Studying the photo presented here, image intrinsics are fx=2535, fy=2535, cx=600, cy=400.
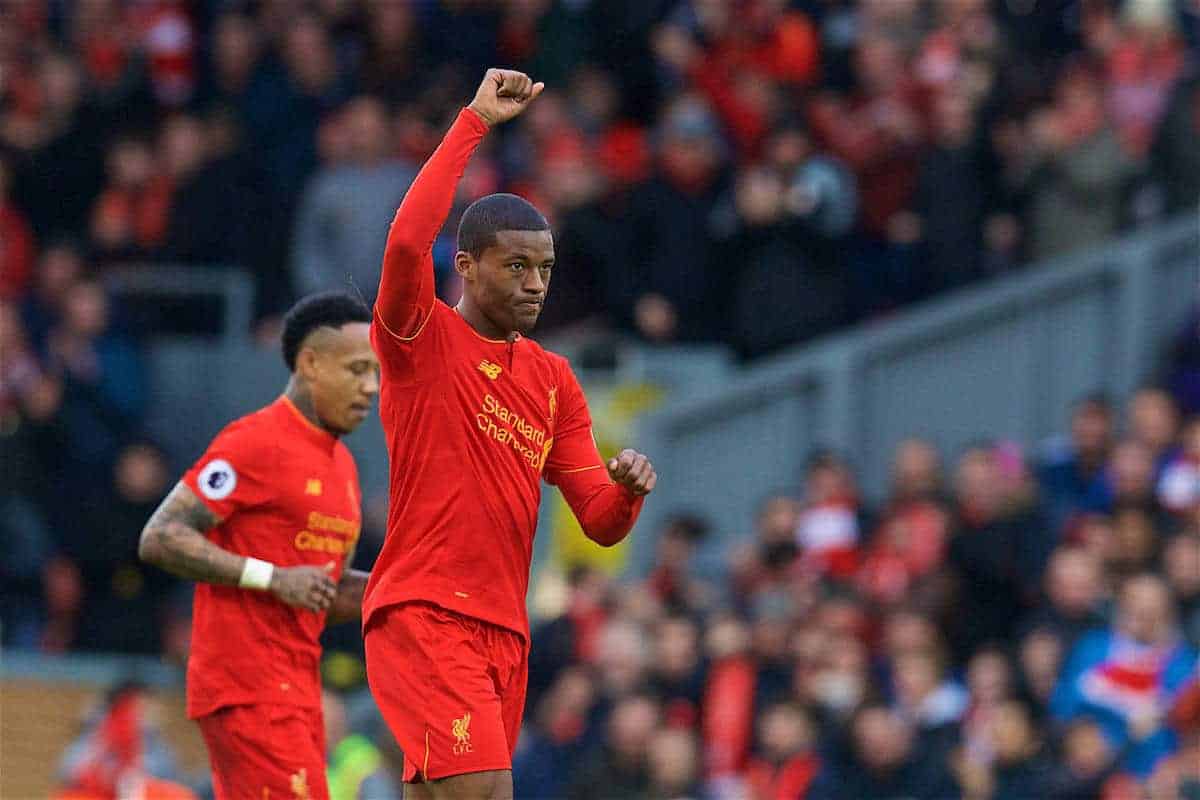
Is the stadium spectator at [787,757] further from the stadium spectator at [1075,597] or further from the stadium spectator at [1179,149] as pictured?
the stadium spectator at [1179,149]

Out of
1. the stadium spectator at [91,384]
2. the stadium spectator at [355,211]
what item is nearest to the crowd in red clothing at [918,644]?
the stadium spectator at [355,211]

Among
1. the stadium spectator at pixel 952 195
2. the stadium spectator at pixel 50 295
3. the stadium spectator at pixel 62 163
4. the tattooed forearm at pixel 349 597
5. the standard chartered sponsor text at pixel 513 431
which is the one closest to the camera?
the standard chartered sponsor text at pixel 513 431

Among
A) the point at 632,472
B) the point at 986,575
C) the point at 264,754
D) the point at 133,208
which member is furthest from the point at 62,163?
the point at 632,472

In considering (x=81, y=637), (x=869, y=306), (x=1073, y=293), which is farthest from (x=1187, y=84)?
(x=81, y=637)

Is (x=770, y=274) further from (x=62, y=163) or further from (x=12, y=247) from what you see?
(x=12, y=247)

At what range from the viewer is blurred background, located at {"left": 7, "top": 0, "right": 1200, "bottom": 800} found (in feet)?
42.9

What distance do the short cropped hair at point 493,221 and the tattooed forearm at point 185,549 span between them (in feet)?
4.80

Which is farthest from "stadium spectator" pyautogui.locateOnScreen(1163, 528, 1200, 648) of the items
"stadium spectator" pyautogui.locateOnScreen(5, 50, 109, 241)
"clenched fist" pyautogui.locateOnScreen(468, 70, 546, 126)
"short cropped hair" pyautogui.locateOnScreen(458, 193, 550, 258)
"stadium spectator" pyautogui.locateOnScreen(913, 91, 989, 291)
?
"stadium spectator" pyautogui.locateOnScreen(5, 50, 109, 241)

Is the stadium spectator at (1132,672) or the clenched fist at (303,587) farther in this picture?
the stadium spectator at (1132,672)

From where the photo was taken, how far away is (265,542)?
28.1ft

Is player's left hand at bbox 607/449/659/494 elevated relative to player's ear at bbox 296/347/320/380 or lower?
lower

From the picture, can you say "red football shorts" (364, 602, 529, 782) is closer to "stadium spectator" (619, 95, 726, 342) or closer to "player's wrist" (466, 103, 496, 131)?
"player's wrist" (466, 103, 496, 131)

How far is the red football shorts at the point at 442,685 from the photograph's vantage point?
7344 mm

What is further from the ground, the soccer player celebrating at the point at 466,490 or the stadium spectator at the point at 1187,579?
the soccer player celebrating at the point at 466,490
